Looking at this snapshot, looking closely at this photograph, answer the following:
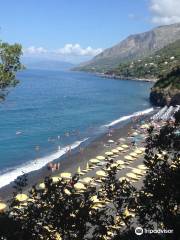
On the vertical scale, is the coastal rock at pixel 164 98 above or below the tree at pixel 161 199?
below

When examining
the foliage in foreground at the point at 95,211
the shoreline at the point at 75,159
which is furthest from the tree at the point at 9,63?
the shoreline at the point at 75,159

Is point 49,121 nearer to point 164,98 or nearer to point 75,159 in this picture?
point 75,159

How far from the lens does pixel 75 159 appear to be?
181 ft

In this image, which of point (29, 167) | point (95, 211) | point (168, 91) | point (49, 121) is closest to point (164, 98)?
point (168, 91)

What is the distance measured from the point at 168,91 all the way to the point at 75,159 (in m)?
61.9

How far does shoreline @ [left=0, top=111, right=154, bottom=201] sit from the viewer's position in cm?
4347

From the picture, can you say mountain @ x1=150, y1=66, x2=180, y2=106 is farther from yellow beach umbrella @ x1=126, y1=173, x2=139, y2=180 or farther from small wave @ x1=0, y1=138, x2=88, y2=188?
yellow beach umbrella @ x1=126, y1=173, x2=139, y2=180

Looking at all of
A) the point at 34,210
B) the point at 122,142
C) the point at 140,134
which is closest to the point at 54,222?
the point at 34,210

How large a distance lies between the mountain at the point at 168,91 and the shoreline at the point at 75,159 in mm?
31532

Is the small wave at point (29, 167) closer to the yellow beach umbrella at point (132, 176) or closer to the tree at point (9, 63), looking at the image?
the yellow beach umbrella at point (132, 176)

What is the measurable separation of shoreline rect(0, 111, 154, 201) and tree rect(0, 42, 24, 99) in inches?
868

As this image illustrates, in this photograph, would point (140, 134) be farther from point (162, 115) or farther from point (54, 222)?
point (54, 222)

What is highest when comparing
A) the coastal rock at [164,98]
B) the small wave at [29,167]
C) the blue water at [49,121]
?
the coastal rock at [164,98]

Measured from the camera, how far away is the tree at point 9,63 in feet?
65.6
